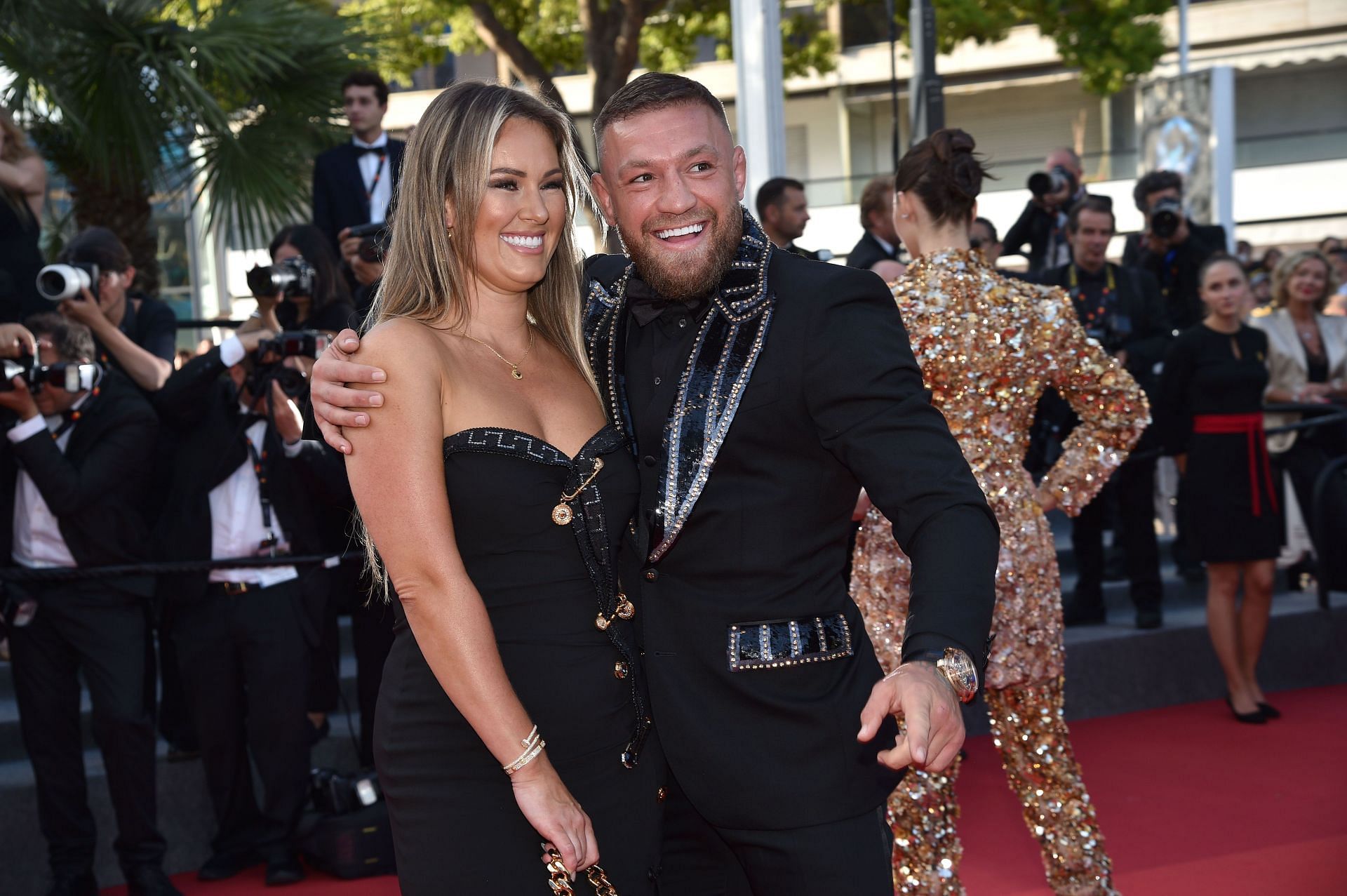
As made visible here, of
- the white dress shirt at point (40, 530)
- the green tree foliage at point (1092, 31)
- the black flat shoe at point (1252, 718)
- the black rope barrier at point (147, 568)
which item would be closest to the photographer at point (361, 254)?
the black rope barrier at point (147, 568)

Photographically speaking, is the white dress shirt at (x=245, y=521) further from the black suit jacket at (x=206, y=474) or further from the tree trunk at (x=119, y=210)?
the tree trunk at (x=119, y=210)

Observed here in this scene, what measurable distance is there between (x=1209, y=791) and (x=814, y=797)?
138 inches

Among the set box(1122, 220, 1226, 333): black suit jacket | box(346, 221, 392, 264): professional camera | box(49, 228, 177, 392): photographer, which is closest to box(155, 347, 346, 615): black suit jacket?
box(49, 228, 177, 392): photographer

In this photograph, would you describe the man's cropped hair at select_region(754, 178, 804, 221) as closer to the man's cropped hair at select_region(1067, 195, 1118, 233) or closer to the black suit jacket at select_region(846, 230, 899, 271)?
the black suit jacket at select_region(846, 230, 899, 271)

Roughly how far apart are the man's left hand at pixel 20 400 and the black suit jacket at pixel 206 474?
50 cm

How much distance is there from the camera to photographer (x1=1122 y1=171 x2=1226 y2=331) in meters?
7.34

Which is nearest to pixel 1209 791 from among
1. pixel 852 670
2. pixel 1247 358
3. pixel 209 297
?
pixel 1247 358

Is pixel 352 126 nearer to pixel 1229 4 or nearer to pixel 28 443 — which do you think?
pixel 28 443

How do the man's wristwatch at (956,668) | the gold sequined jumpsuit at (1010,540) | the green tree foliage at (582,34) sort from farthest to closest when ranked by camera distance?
the green tree foliage at (582,34) < the gold sequined jumpsuit at (1010,540) < the man's wristwatch at (956,668)

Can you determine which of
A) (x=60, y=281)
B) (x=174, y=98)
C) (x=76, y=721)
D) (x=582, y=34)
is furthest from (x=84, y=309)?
(x=582, y=34)

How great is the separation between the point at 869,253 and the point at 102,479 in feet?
10.6

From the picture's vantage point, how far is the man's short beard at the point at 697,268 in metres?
2.43

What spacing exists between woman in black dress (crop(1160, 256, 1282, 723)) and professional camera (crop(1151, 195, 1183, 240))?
1100 mm

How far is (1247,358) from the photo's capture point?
20.2 ft
